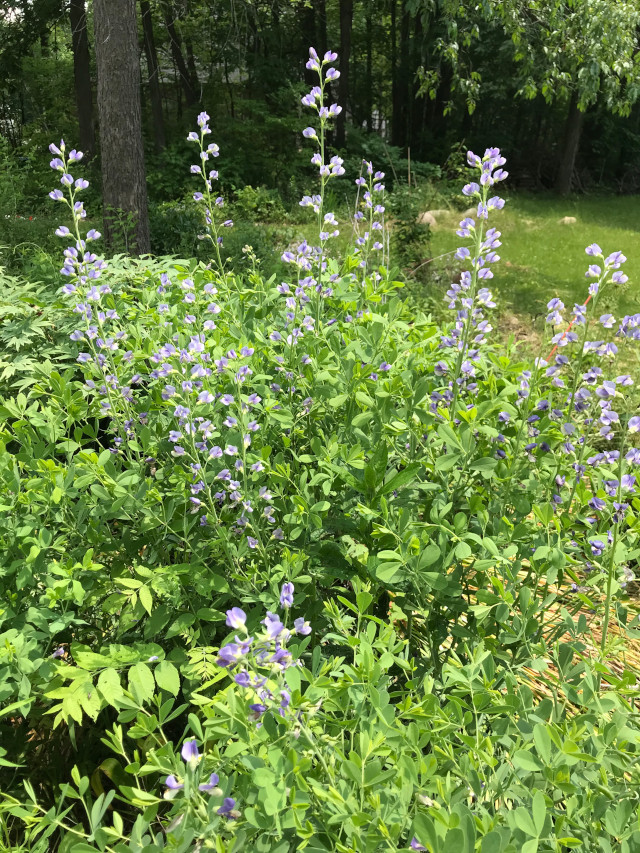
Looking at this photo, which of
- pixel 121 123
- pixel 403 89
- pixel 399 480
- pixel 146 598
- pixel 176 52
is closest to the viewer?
pixel 146 598

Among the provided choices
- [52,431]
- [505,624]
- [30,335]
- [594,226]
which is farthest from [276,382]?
[594,226]

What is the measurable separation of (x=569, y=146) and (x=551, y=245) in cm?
889

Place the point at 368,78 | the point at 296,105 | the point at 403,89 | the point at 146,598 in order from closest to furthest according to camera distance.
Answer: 1. the point at 146,598
2. the point at 296,105
3. the point at 403,89
4. the point at 368,78

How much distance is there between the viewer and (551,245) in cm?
1184

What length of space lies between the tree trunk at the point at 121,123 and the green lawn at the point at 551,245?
12.8ft

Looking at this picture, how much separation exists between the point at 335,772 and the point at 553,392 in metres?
1.39

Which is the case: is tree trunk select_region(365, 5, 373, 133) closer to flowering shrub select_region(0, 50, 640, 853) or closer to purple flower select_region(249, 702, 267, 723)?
flowering shrub select_region(0, 50, 640, 853)

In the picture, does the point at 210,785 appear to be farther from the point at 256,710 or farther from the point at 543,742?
the point at 543,742

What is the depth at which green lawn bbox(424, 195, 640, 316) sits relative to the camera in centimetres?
851

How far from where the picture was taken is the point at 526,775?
1229mm

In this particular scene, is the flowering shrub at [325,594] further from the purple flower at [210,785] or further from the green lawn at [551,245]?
the green lawn at [551,245]

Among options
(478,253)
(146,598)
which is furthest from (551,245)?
(146,598)

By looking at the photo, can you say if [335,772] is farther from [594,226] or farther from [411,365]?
[594,226]

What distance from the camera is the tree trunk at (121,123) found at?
5383 mm
